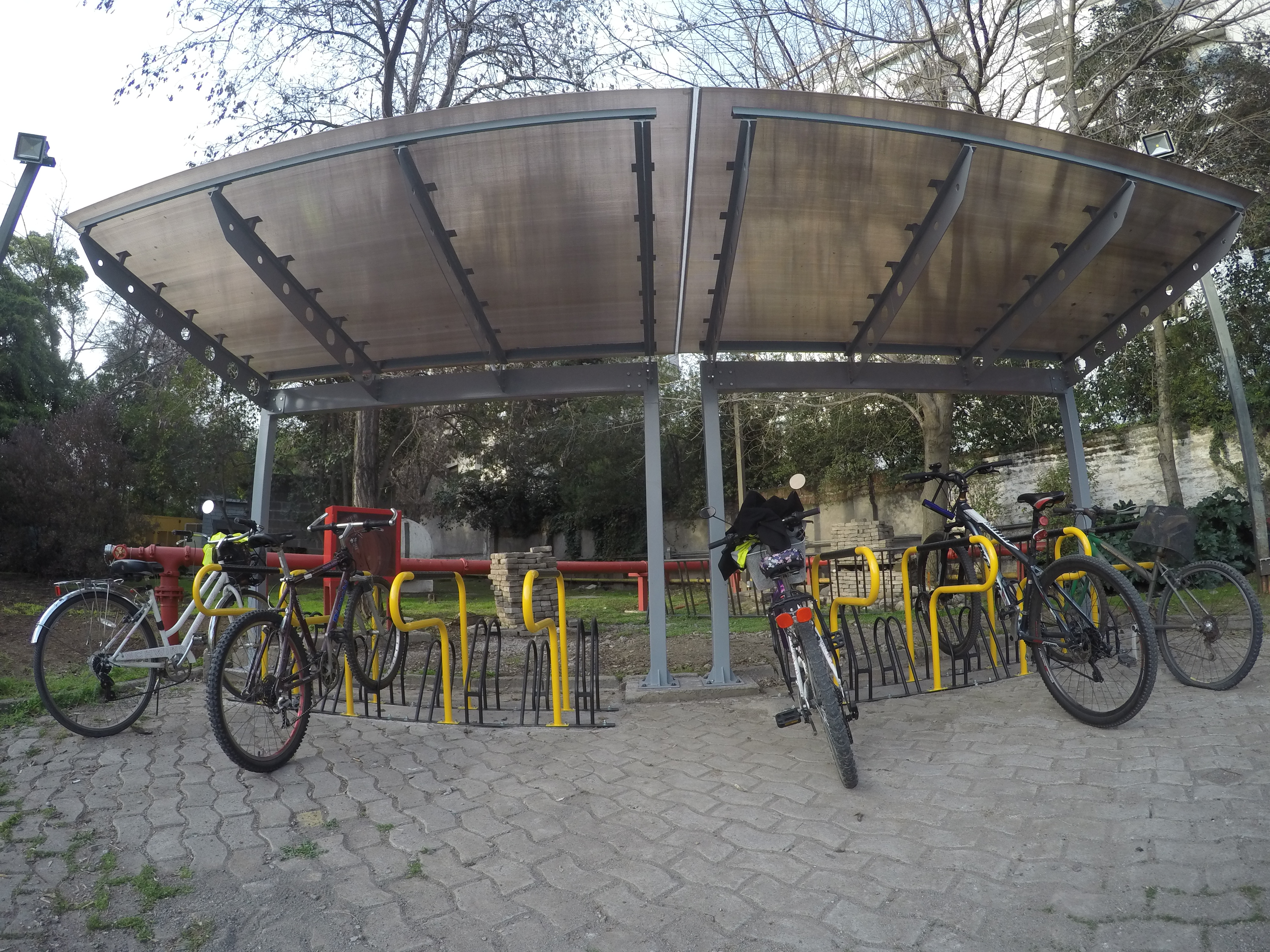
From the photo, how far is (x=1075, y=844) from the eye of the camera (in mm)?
2768

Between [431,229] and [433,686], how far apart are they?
3124mm

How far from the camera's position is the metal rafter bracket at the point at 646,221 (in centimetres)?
440

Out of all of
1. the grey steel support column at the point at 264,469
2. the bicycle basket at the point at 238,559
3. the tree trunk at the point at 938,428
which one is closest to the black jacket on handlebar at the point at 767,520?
the bicycle basket at the point at 238,559

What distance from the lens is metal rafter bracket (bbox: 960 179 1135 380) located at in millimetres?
5023

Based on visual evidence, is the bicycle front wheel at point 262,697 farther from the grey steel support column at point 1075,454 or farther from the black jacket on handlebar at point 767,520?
the grey steel support column at point 1075,454

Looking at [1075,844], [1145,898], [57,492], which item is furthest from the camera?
[57,492]

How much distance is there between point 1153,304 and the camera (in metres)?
5.98

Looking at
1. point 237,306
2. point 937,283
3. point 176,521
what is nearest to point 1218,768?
point 937,283

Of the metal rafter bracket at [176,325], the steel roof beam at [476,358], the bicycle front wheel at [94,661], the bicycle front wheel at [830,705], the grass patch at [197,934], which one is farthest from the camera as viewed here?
the steel roof beam at [476,358]

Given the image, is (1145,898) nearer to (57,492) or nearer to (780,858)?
(780,858)

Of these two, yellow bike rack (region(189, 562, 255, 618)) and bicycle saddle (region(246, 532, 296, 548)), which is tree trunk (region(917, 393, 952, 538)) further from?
yellow bike rack (region(189, 562, 255, 618))

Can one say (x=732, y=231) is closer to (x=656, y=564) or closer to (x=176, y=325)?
(x=656, y=564)

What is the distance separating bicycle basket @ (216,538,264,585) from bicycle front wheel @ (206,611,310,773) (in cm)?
79

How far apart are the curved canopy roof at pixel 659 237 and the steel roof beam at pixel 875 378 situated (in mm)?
129
